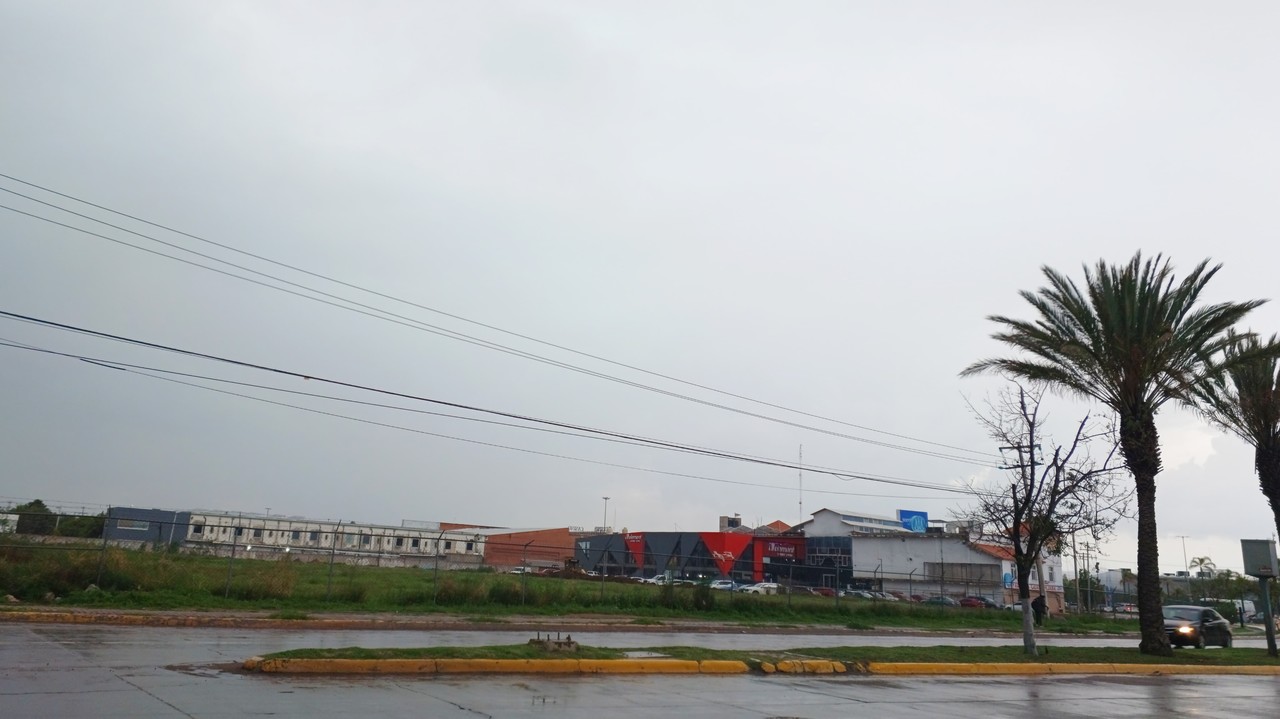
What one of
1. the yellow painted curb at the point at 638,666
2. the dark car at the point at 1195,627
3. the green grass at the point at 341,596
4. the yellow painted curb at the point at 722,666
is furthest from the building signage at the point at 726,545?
the yellow painted curb at the point at 638,666

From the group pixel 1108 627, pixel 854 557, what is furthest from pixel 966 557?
pixel 1108 627

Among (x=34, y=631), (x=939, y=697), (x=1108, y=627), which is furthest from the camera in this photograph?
(x=1108, y=627)

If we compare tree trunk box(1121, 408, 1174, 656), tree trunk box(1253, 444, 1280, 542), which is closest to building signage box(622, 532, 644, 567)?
tree trunk box(1253, 444, 1280, 542)

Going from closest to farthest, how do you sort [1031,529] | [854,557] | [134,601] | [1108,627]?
[134,601]
[1031,529]
[1108,627]
[854,557]

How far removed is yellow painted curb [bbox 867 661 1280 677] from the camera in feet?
57.0

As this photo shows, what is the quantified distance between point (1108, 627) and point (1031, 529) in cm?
2476

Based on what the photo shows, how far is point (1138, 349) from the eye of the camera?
24328mm

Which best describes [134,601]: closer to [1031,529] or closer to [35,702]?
[35,702]

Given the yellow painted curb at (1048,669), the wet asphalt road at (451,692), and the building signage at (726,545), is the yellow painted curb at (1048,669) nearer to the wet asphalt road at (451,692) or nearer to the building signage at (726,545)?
the wet asphalt road at (451,692)

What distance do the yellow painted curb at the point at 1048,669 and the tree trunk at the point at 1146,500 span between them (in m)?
2.23

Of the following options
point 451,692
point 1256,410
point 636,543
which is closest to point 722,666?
point 451,692

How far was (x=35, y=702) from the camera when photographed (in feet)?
29.3

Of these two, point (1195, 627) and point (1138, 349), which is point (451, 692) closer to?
point (1138, 349)

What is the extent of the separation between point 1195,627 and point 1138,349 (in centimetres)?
1373
